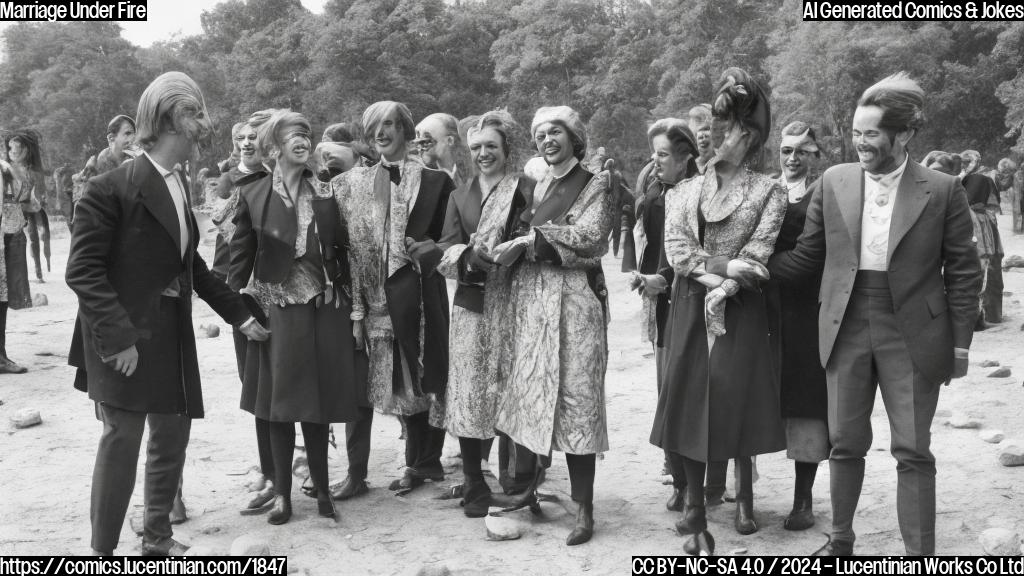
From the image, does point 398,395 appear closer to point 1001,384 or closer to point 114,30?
point 1001,384

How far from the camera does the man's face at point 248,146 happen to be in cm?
524

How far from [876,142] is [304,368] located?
287 centimetres

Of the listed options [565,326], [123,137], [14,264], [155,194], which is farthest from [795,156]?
[14,264]

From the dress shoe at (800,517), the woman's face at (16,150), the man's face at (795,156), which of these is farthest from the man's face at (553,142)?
the woman's face at (16,150)

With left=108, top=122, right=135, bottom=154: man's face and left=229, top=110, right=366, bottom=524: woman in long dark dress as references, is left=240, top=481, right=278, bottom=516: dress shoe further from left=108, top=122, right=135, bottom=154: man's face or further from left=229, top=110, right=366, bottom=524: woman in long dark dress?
left=108, top=122, right=135, bottom=154: man's face

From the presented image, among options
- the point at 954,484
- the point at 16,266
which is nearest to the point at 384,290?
the point at 954,484

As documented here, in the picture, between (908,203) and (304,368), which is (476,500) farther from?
(908,203)

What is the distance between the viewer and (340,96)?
39.7 meters

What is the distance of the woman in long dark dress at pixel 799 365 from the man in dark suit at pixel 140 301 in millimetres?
2669

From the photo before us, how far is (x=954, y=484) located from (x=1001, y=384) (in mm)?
2860

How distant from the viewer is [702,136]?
17.3ft

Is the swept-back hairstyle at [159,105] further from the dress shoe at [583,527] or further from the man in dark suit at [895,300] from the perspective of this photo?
the man in dark suit at [895,300]

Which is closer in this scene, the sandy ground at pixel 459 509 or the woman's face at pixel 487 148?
the sandy ground at pixel 459 509

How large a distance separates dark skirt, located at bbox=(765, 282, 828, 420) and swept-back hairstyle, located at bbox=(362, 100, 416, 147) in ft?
7.16
